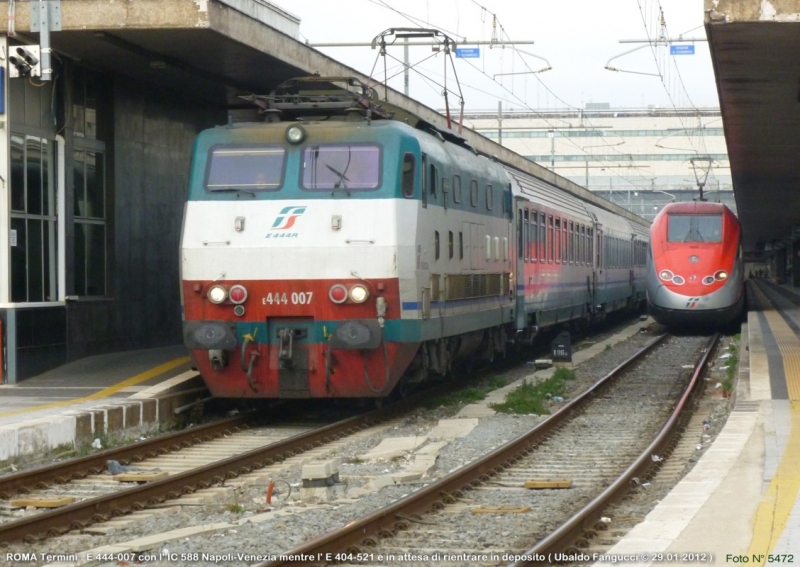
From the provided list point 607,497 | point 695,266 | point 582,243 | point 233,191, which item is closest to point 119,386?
point 233,191

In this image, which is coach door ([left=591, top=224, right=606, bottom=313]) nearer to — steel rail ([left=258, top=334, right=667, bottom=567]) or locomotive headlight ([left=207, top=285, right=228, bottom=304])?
steel rail ([left=258, top=334, right=667, bottom=567])

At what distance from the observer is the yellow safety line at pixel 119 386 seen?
1325 centimetres

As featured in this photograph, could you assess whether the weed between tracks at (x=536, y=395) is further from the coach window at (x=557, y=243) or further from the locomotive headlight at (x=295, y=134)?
the coach window at (x=557, y=243)

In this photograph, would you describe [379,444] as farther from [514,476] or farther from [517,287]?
[517,287]

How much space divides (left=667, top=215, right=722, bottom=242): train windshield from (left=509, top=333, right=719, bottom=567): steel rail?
1424cm

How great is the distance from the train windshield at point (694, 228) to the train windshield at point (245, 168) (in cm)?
1778

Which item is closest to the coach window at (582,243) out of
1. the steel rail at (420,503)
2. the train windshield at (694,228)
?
the train windshield at (694,228)

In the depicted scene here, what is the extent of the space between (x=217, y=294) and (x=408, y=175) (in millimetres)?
2566

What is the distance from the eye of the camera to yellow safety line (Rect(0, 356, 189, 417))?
43.5 ft

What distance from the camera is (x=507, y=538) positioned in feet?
26.4

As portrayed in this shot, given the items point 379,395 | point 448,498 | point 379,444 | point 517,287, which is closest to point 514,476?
point 448,498

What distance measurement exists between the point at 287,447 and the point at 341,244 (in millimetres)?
2384

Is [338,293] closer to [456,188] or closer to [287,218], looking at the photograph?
[287,218]

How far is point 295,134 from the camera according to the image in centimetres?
1363
